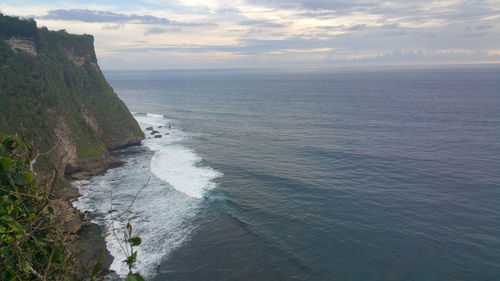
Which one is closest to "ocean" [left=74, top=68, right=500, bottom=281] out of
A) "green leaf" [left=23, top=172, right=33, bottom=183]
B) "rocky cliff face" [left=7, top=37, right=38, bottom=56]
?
"green leaf" [left=23, top=172, right=33, bottom=183]

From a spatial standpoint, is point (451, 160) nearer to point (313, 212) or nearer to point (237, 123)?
point (313, 212)

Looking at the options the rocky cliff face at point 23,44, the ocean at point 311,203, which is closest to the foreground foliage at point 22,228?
the ocean at point 311,203

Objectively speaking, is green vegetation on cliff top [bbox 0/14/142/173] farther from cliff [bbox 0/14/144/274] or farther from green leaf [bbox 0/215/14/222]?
green leaf [bbox 0/215/14/222]

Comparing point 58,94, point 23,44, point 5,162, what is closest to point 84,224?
point 58,94

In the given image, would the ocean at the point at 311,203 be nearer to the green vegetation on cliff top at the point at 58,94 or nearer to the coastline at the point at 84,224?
the coastline at the point at 84,224

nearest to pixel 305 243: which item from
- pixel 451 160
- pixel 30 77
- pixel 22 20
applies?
pixel 451 160

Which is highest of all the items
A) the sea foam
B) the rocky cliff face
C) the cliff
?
the rocky cliff face

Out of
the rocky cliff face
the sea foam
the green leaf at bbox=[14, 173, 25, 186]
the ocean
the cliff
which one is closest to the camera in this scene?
the green leaf at bbox=[14, 173, 25, 186]

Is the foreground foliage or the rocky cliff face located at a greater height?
the rocky cliff face
